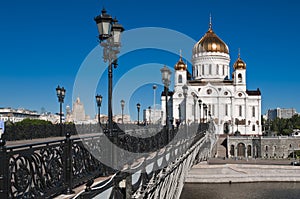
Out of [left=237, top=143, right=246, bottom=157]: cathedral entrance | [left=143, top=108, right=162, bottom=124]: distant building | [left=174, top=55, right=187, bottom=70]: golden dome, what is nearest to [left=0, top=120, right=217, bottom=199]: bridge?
[left=143, top=108, right=162, bottom=124]: distant building

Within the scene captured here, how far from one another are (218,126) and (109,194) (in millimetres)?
62100

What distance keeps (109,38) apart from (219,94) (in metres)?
58.8

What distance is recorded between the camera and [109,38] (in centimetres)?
842

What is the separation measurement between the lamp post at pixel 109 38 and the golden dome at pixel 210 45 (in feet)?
201

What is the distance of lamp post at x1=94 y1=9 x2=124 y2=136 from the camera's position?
801 cm

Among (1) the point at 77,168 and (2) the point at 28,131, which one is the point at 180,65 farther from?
(1) the point at 77,168

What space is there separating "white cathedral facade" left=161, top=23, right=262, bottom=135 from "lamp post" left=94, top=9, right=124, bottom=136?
55.8m

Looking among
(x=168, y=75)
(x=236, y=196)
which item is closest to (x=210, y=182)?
(x=236, y=196)

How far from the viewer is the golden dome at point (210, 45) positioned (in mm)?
68562

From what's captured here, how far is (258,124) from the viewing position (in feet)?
220

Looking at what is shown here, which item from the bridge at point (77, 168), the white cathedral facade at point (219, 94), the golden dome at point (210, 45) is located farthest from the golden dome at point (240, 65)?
the bridge at point (77, 168)

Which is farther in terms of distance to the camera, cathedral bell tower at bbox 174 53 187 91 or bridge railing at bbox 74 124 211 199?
cathedral bell tower at bbox 174 53 187 91

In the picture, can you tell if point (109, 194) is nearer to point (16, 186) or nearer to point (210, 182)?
point (16, 186)

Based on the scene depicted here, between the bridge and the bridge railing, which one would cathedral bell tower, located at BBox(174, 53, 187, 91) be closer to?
the bridge railing
